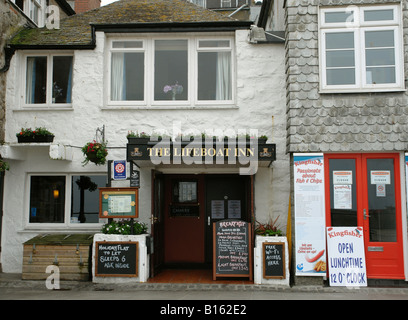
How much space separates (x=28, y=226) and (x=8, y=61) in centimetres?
398

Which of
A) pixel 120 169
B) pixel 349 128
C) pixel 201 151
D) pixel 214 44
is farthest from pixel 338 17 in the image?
pixel 120 169

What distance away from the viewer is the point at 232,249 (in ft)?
30.6

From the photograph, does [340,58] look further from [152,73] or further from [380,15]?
[152,73]

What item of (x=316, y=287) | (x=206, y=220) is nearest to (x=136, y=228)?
(x=206, y=220)

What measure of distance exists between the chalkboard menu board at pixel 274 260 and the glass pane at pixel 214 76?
372cm

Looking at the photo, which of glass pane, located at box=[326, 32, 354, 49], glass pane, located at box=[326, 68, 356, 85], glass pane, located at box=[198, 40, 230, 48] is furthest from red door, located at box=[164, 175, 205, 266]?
glass pane, located at box=[326, 32, 354, 49]

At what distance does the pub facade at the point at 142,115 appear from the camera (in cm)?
1016

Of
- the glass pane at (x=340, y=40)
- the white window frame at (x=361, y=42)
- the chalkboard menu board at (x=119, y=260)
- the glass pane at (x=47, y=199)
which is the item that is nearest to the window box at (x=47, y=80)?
the glass pane at (x=47, y=199)

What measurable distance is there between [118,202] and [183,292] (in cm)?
234

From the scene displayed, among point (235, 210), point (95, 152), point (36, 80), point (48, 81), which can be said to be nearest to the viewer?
point (95, 152)

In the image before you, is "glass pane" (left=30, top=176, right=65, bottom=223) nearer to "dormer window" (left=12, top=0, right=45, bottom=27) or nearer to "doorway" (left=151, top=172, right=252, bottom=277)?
"doorway" (left=151, top=172, right=252, bottom=277)

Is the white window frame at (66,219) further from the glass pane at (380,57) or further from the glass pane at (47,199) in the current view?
the glass pane at (380,57)

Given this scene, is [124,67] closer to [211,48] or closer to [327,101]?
[211,48]

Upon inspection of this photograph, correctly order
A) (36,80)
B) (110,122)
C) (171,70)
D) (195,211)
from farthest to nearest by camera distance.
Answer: (195,211) → (36,80) → (171,70) → (110,122)
